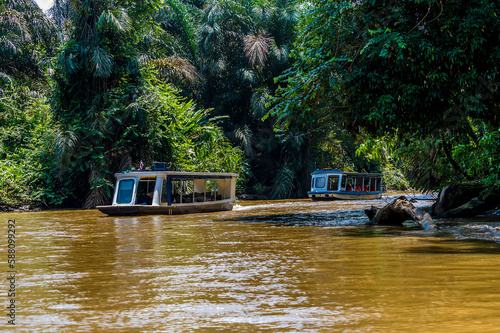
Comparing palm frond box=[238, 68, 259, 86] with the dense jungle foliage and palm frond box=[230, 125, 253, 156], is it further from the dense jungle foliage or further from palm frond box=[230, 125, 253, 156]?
palm frond box=[230, 125, 253, 156]

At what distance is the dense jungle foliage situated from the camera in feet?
39.7

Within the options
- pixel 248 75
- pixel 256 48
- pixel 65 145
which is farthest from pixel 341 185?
pixel 65 145

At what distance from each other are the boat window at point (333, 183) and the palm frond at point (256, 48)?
822cm

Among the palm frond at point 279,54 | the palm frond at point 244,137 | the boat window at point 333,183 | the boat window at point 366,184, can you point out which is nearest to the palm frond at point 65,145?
the palm frond at point 244,137

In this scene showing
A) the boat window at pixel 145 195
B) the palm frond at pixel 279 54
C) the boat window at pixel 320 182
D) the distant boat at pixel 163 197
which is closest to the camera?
the distant boat at pixel 163 197

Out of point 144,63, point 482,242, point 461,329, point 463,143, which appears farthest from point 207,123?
point 461,329

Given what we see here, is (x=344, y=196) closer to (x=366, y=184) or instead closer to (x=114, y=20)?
(x=366, y=184)

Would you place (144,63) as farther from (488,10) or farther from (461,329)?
(461,329)

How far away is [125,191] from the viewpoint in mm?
18938

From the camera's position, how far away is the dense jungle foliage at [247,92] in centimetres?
1209

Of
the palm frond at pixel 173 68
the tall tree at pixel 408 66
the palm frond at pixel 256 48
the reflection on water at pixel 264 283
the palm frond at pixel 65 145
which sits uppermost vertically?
the palm frond at pixel 256 48

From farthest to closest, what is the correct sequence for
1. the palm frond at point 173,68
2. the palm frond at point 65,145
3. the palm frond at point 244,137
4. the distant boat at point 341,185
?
the palm frond at point 244,137 → the distant boat at point 341,185 → the palm frond at point 173,68 → the palm frond at point 65,145

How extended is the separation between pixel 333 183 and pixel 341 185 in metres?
0.68

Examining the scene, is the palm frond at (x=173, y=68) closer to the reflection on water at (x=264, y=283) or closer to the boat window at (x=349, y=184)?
the boat window at (x=349, y=184)
